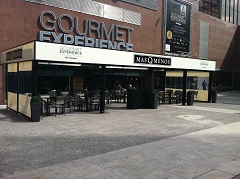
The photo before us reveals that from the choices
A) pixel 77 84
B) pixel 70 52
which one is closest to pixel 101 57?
pixel 70 52

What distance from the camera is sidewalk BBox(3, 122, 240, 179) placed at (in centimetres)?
587

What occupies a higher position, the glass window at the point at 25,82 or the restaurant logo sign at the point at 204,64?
the restaurant logo sign at the point at 204,64

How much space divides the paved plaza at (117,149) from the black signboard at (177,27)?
19.8 meters

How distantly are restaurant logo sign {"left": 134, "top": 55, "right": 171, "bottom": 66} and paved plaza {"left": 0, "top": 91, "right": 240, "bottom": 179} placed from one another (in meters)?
4.90

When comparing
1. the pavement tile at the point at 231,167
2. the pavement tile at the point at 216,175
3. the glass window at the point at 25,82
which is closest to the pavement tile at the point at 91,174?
the pavement tile at the point at 216,175

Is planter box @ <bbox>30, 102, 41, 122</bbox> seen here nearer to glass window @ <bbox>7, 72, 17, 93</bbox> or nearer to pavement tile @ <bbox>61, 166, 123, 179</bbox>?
glass window @ <bbox>7, 72, 17, 93</bbox>

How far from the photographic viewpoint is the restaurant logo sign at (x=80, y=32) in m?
20.4

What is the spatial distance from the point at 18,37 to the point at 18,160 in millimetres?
14410

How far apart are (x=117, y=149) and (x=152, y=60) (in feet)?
34.2

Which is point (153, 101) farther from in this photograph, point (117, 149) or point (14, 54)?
point (117, 149)

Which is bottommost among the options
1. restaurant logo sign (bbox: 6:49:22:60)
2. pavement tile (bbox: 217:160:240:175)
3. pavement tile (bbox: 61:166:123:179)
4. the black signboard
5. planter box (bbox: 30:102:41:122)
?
pavement tile (bbox: 217:160:240:175)

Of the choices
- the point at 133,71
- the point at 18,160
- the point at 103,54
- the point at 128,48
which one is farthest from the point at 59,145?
the point at 133,71

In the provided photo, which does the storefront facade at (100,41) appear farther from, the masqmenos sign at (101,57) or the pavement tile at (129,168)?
the pavement tile at (129,168)

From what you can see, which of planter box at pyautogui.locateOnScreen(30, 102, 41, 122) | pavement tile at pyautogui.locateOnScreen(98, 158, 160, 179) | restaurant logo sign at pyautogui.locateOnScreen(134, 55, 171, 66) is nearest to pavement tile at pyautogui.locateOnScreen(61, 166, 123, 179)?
pavement tile at pyautogui.locateOnScreen(98, 158, 160, 179)
